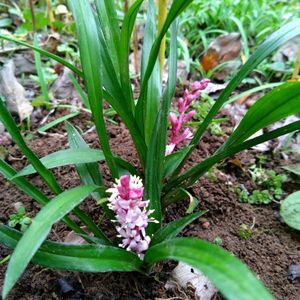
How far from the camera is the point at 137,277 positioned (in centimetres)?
104

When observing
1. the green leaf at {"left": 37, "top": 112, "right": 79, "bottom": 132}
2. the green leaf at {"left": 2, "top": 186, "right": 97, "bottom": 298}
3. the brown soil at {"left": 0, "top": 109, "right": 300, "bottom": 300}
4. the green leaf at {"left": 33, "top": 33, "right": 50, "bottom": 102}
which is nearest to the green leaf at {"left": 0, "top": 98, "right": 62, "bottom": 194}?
the green leaf at {"left": 2, "top": 186, "right": 97, "bottom": 298}

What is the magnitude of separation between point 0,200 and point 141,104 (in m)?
0.57

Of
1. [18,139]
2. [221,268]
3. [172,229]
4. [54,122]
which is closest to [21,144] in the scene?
[18,139]

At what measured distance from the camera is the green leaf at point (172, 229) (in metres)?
0.91

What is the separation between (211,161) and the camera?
1056 mm

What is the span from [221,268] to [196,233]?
56 cm

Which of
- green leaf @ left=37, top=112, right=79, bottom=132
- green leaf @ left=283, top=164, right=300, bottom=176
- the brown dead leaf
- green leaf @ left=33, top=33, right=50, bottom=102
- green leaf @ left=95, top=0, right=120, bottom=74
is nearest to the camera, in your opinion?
green leaf @ left=95, top=0, right=120, bottom=74

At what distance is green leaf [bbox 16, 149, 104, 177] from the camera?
1.00m

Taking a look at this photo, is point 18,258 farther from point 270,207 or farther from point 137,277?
point 270,207

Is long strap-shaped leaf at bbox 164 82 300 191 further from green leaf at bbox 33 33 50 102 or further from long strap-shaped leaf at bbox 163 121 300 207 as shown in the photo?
green leaf at bbox 33 33 50 102

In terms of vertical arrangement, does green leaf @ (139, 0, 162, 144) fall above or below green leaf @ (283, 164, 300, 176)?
above

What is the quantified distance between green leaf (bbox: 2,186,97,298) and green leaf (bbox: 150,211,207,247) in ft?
0.75

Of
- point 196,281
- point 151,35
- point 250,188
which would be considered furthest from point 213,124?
point 196,281

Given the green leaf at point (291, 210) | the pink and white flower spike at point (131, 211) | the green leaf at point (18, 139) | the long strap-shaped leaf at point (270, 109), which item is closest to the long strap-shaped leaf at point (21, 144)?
the green leaf at point (18, 139)
